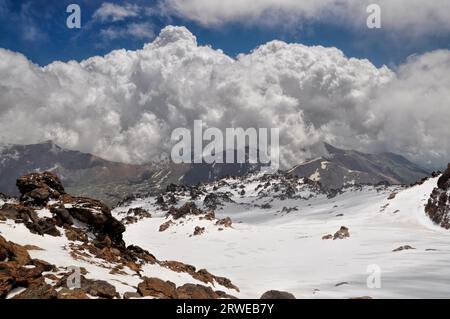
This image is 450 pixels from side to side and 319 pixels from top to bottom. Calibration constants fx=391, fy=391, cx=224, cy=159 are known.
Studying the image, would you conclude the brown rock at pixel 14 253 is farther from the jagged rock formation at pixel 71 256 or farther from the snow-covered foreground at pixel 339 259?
the snow-covered foreground at pixel 339 259

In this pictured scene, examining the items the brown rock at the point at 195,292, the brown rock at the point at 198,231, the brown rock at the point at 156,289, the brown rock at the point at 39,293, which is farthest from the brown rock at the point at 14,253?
the brown rock at the point at 198,231

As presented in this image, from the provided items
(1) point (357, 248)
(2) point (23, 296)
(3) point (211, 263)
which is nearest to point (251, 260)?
(3) point (211, 263)

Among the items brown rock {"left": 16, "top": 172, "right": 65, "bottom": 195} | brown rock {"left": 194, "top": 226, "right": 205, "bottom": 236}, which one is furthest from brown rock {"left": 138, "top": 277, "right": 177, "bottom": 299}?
brown rock {"left": 194, "top": 226, "right": 205, "bottom": 236}

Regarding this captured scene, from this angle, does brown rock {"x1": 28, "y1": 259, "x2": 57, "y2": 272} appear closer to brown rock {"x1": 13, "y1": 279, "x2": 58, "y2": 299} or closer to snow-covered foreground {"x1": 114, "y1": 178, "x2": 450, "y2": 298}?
brown rock {"x1": 13, "y1": 279, "x2": 58, "y2": 299}

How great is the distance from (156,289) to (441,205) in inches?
2615

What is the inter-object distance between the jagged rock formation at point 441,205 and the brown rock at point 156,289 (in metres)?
58.5

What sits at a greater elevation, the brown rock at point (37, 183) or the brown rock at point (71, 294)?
the brown rock at point (37, 183)

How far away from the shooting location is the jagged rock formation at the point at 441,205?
66312 mm

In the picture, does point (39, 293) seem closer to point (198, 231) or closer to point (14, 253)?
point (14, 253)

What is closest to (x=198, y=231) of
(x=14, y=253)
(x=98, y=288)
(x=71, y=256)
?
(x=71, y=256)
